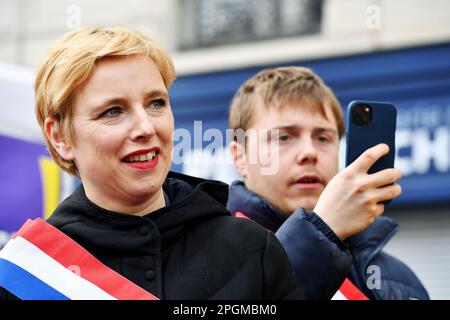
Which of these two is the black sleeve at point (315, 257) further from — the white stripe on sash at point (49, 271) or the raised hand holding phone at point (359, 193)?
the white stripe on sash at point (49, 271)

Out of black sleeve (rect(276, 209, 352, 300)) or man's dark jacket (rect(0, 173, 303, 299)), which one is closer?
man's dark jacket (rect(0, 173, 303, 299))

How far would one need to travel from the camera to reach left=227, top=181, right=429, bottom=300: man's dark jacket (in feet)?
7.84

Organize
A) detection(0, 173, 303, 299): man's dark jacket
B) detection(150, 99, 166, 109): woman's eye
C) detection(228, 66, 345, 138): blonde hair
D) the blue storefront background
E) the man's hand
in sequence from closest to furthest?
detection(0, 173, 303, 299): man's dark jacket < detection(150, 99, 166, 109): woman's eye < the man's hand < detection(228, 66, 345, 138): blonde hair < the blue storefront background

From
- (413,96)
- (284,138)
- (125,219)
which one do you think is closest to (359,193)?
(284,138)

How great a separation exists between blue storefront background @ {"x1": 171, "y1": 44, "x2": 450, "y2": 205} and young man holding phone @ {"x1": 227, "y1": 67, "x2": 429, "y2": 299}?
402cm

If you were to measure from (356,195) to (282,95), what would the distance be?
0.79 m

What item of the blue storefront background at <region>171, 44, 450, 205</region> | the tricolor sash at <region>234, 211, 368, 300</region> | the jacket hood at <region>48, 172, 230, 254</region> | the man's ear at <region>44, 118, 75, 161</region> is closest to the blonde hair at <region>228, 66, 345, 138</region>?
the tricolor sash at <region>234, 211, 368, 300</region>

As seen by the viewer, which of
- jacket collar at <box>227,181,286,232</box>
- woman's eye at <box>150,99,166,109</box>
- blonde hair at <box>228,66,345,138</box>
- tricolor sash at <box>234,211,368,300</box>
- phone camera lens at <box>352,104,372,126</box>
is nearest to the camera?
woman's eye at <box>150,99,166,109</box>

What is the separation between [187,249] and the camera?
2.18 m

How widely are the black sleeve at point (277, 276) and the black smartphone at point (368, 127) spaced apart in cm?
53

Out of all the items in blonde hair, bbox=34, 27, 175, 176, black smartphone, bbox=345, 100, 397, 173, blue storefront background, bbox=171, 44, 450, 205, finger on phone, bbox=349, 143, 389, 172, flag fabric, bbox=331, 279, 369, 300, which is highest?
blonde hair, bbox=34, 27, 175, 176

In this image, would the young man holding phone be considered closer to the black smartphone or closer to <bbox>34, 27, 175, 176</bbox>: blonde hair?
the black smartphone

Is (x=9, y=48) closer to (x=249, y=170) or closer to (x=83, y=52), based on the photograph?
(x=249, y=170)

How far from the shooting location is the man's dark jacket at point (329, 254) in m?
2.39
